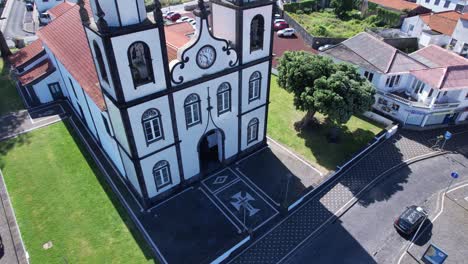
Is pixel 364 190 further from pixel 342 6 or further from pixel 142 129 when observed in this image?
pixel 342 6

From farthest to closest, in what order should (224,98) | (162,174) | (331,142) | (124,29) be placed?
(331,142) → (224,98) → (162,174) → (124,29)

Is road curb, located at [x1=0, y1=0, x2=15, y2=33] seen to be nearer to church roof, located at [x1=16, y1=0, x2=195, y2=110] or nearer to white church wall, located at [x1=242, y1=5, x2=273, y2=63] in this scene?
church roof, located at [x1=16, y1=0, x2=195, y2=110]

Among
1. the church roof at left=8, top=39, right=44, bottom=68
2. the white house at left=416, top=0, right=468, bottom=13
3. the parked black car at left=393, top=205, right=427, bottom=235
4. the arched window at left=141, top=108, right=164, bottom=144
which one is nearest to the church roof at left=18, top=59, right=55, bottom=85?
the church roof at left=8, top=39, right=44, bottom=68

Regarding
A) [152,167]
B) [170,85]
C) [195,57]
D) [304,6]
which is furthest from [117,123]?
[304,6]

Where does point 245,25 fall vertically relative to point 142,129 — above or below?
above

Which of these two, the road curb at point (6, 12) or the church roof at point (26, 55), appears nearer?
the church roof at point (26, 55)

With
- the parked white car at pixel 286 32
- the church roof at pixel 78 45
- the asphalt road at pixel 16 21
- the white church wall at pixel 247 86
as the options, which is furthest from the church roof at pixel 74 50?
the parked white car at pixel 286 32

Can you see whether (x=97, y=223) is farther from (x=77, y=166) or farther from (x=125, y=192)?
(x=77, y=166)

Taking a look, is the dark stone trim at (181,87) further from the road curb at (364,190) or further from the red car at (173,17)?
the red car at (173,17)
